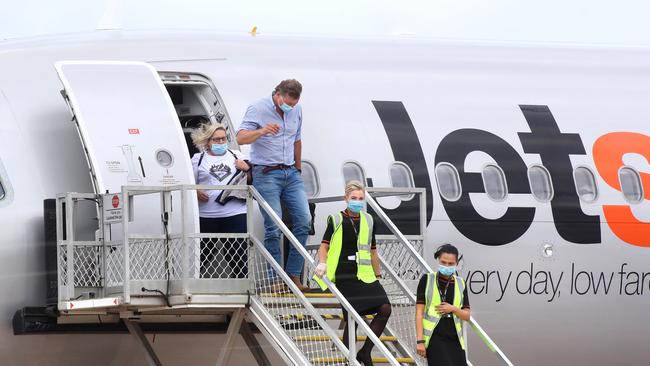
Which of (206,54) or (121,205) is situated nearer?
(121,205)

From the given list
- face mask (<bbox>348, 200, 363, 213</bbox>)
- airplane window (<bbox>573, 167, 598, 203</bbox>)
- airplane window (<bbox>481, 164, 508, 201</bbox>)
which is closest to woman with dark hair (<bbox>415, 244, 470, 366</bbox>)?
face mask (<bbox>348, 200, 363, 213</bbox>)

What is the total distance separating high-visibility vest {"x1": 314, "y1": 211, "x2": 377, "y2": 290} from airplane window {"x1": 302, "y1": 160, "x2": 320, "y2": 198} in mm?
2265

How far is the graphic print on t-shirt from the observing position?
41.2ft

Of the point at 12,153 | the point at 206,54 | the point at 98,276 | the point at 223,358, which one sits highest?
the point at 206,54

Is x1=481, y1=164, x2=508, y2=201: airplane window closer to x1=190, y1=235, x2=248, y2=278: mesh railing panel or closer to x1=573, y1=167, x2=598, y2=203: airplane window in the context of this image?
x1=573, y1=167, x2=598, y2=203: airplane window

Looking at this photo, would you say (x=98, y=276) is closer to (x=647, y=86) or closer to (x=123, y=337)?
(x=123, y=337)

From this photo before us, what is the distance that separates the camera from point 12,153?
12.5 meters

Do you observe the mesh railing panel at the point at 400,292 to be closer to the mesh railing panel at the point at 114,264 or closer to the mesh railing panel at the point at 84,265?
the mesh railing panel at the point at 114,264

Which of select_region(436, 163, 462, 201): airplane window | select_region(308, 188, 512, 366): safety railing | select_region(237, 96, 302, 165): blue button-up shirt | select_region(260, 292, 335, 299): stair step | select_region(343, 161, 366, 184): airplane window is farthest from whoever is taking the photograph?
select_region(436, 163, 462, 201): airplane window

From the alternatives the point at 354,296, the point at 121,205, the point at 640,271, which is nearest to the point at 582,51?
the point at 640,271

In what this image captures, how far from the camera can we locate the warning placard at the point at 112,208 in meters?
11.5

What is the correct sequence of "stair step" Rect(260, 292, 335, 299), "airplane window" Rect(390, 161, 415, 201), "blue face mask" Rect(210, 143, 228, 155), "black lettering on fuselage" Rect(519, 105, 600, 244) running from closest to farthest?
"stair step" Rect(260, 292, 335, 299)
"blue face mask" Rect(210, 143, 228, 155)
"airplane window" Rect(390, 161, 415, 201)
"black lettering on fuselage" Rect(519, 105, 600, 244)

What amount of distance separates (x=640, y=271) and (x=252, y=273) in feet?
17.8

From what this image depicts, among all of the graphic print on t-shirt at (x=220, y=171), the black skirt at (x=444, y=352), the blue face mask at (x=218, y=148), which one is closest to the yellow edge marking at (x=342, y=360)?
the black skirt at (x=444, y=352)
